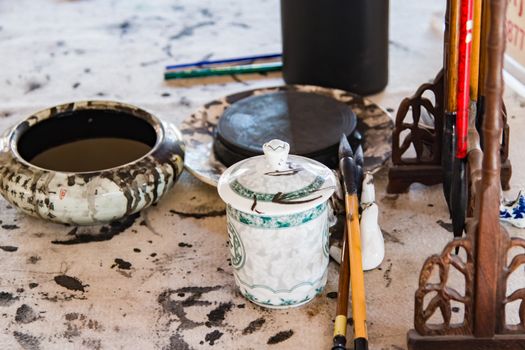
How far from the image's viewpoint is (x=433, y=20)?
158cm

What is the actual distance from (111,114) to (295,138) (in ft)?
0.82

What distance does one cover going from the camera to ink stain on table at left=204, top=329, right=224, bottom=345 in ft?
2.72

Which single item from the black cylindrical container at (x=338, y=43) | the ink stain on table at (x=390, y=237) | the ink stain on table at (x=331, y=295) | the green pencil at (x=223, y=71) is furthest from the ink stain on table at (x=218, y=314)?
the green pencil at (x=223, y=71)

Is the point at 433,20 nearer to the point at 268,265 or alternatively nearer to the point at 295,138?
the point at 295,138

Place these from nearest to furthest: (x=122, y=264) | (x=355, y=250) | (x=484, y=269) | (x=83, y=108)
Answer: (x=484, y=269)
(x=355, y=250)
(x=122, y=264)
(x=83, y=108)

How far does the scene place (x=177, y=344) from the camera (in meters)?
0.83

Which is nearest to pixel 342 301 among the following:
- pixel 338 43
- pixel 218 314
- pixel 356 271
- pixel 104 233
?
pixel 356 271

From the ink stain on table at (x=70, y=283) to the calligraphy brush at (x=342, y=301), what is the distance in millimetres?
289

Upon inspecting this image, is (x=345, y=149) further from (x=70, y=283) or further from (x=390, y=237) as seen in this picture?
(x=70, y=283)

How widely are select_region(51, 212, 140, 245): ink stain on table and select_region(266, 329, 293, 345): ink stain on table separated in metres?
0.28

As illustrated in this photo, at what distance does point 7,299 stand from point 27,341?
8 centimetres

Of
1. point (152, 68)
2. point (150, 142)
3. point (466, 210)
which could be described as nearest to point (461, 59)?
point (466, 210)

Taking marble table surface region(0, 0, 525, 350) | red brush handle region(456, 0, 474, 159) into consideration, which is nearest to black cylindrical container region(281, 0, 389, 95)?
marble table surface region(0, 0, 525, 350)

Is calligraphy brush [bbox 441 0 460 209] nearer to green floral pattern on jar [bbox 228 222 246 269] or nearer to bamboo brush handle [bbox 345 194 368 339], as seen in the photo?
bamboo brush handle [bbox 345 194 368 339]
